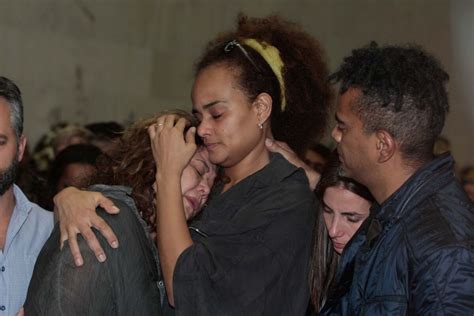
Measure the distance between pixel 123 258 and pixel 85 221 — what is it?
16 cm

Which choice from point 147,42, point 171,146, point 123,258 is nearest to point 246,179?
point 171,146

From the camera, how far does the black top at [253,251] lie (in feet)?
9.04

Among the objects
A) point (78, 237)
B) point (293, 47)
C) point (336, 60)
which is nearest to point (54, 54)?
point (336, 60)

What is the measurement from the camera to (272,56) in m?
3.22

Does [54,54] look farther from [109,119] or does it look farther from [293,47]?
[293,47]

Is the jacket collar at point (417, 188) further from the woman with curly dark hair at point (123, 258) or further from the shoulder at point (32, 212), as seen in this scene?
the shoulder at point (32, 212)

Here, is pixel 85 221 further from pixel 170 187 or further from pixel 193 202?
pixel 193 202

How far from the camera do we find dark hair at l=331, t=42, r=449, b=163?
8.73 feet

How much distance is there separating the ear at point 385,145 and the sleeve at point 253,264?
40cm

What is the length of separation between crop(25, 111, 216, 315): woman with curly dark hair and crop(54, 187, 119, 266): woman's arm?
0.07 feet

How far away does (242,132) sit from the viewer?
10.1 ft

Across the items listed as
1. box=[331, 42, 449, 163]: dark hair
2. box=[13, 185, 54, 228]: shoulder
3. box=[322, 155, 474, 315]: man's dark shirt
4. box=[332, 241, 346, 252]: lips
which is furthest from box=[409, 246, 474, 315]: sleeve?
box=[13, 185, 54, 228]: shoulder

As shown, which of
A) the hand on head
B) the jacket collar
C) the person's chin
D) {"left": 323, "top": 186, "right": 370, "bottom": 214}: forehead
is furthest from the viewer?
{"left": 323, "top": 186, "right": 370, "bottom": 214}: forehead

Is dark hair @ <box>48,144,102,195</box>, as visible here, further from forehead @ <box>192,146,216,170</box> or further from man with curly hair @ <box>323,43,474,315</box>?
man with curly hair @ <box>323,43,474,315</box>
